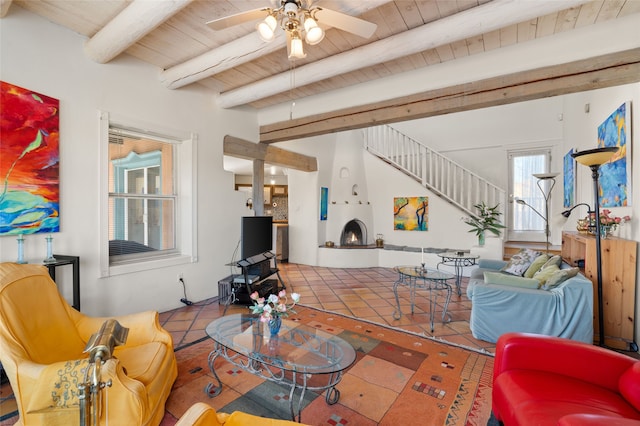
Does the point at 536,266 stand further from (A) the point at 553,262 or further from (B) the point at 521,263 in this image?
(B) the point at 521,263

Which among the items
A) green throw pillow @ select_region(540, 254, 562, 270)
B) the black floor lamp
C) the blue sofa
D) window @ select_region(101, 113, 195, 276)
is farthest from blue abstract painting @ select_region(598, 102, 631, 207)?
window @ select_region(101, 113, 195, 276)

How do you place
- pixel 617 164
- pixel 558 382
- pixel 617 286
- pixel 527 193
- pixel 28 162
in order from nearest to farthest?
pixel 558 382
pixel 28 162
pixel 617 286
pixel 617 164
pixel 527 193

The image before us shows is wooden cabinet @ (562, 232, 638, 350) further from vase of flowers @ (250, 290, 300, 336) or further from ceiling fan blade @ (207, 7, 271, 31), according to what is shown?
ceiling fan blade @ (207, 7, 271, 31)

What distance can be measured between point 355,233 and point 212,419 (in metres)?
6.10

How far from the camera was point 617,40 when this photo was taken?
7.93 ft

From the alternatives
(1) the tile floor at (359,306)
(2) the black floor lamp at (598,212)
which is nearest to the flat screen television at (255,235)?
(1) the tile floor at (359,306)

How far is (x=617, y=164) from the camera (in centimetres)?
303

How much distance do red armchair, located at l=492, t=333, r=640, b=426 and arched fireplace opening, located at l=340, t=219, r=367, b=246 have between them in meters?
5.27

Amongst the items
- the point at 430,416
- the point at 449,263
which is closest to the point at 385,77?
the point at 430,416

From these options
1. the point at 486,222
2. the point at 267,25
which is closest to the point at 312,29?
the point at 267,25

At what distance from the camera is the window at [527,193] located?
244 inches

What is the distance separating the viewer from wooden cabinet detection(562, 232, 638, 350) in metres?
2.67

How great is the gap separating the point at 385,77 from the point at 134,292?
12.6ft

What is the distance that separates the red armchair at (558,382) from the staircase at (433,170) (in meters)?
4.75
